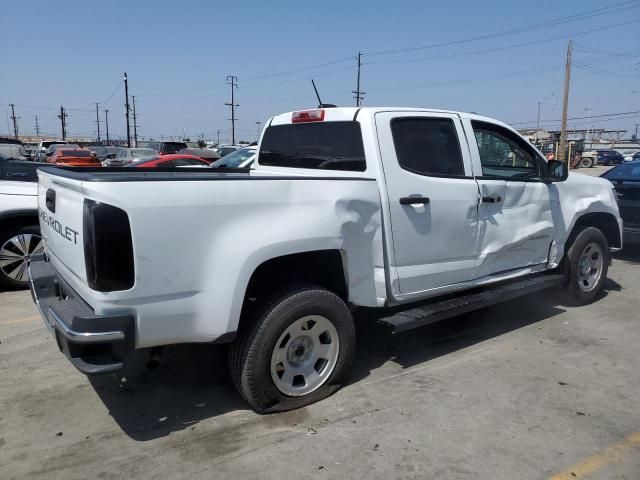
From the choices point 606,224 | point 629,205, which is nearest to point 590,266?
point 606,224

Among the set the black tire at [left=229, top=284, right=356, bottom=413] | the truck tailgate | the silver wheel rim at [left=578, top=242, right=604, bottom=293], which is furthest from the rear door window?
the silver wheel rim at [left=578, top=242, right=604, bottom=293]

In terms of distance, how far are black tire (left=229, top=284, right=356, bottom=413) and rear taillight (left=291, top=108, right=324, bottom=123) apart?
1.60 m

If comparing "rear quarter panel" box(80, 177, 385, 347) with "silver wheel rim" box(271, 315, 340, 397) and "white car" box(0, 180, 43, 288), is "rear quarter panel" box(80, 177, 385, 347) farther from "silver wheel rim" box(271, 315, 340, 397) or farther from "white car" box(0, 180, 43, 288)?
"white car" box(0, 180, 43, 288)

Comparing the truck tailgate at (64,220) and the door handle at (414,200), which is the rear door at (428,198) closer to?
the door handle at (414,200)

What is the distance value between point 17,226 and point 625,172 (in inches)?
376

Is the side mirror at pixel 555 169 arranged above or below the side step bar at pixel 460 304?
above

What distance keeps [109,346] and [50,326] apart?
1.87ft

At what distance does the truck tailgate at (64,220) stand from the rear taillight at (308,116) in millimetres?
2055

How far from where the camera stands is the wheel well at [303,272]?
11.4ft

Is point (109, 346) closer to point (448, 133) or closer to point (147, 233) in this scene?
point (147, 233)

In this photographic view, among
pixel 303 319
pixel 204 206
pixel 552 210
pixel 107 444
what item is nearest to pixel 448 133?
pixel 552 210

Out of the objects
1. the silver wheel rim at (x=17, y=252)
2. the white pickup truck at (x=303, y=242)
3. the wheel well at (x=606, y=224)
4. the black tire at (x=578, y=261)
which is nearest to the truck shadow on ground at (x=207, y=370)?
the black tire at (x=578, y=261)

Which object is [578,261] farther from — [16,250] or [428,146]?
[16,250]

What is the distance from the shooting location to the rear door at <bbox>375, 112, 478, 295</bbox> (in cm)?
387
